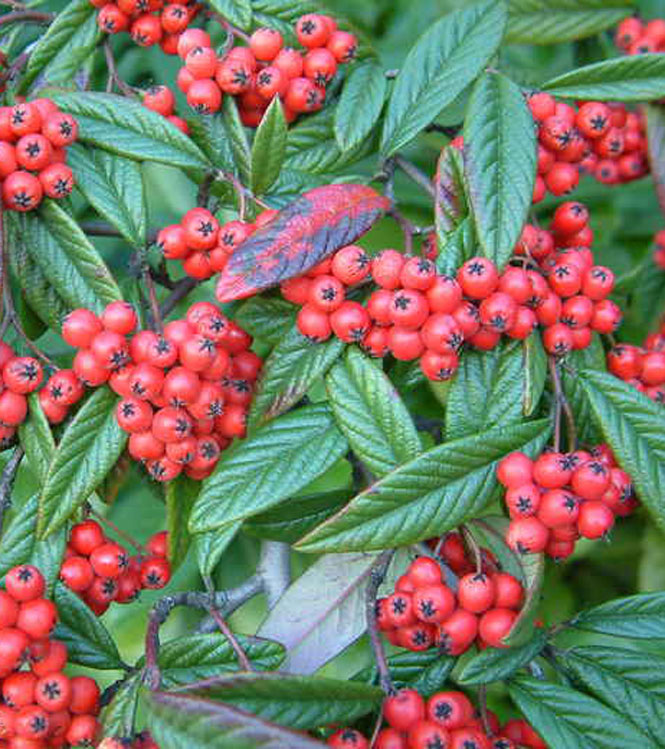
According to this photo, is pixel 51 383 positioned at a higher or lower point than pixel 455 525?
higher

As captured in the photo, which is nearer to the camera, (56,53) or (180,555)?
(180,555)

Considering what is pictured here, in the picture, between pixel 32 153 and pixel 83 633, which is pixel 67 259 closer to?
pixel 32 153

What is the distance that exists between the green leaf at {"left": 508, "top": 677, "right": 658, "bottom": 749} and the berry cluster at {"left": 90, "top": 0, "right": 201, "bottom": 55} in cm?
142

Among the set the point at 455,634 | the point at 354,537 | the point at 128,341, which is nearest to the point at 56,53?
the point at 128,341

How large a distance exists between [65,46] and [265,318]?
74 centimetres

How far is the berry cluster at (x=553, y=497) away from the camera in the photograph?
59.3 inches

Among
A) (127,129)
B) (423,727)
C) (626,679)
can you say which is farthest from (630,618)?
(127,129)

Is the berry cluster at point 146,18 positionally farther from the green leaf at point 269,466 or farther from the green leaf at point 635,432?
the green leaf at point 635,432

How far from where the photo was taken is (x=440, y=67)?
6.32ft

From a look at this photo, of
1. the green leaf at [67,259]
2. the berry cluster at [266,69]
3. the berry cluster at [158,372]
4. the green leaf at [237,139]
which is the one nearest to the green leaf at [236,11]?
the berry cluster at [266,69]

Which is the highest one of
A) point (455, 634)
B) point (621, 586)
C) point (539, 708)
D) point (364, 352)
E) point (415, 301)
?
point (415, 301)

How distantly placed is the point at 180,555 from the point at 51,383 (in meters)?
0.39

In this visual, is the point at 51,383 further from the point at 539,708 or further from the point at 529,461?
the point at 539,708

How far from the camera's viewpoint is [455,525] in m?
1.51
